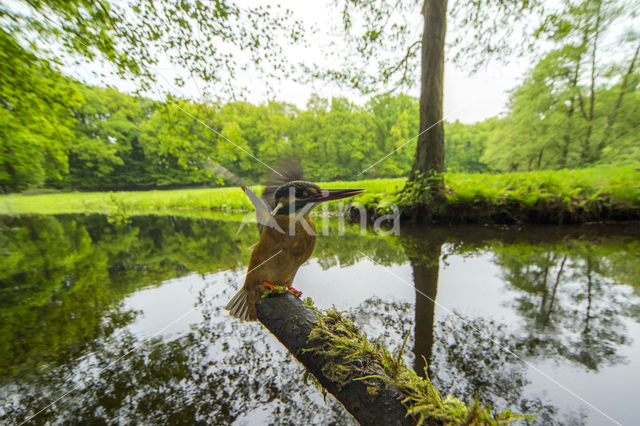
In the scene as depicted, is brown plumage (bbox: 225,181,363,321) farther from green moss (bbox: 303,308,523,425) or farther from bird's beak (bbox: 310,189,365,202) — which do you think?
green moss (bbox: 303,308,523,425)

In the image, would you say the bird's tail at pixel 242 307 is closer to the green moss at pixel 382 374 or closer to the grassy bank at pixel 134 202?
the green moss at pixel 382 374

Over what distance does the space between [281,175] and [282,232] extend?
446mm

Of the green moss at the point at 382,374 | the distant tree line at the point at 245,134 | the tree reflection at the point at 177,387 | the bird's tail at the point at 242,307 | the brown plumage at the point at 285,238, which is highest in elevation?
the distant tree line at the point at 245,134

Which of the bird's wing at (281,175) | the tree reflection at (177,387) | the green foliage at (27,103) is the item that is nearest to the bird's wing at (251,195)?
the bird's wing at (281,175)

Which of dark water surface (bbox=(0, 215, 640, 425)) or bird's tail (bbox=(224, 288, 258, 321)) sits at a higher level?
bird's tail (bbox=(224, 288, 258, 321))

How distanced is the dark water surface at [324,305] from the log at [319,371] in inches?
19.8

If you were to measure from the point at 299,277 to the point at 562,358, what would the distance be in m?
2.59

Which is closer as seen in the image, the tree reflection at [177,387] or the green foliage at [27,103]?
the tree reflection at [177,387]

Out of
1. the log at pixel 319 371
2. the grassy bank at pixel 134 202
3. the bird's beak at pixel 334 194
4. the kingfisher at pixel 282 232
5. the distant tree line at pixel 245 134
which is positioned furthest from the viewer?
the grassy bank at pixel 134 202

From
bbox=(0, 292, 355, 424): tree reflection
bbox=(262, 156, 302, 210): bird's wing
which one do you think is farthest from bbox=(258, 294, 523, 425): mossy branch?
bbox=(262, 156, 302, 210): bird's wing

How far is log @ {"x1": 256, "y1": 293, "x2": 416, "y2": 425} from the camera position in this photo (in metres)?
0.76

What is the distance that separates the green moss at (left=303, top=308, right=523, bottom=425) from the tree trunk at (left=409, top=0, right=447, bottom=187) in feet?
18.1

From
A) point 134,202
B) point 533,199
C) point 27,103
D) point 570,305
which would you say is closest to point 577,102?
point 533,199

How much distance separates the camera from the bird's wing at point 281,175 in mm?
1555
